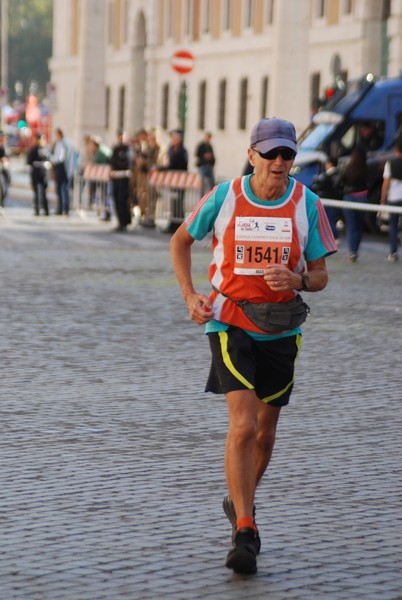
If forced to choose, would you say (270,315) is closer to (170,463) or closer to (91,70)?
(170,463)

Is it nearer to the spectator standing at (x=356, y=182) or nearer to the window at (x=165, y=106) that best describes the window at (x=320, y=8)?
the window at (x=165, y=106)

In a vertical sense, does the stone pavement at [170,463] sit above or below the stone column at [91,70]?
below

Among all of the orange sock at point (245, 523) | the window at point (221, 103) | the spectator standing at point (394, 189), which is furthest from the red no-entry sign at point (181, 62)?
the orange sock at point (245, 523)

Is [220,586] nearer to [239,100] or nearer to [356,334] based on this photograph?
[356,334]

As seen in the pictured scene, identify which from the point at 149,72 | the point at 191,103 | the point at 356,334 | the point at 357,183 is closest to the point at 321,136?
the point at 357,183

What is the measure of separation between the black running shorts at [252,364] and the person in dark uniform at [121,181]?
23.5m

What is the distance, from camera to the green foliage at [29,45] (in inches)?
5413

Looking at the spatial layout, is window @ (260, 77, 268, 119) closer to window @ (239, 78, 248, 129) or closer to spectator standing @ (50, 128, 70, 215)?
window @ (239, 78, 248, 129)

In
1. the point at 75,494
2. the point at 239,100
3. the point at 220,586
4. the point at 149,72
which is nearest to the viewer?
the point at 220,586

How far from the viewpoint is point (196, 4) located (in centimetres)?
6750

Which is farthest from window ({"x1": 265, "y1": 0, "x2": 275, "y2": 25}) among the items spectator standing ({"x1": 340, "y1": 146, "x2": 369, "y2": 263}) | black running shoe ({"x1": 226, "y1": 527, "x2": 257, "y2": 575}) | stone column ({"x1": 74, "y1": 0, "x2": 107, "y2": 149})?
black running shoe ({"x1": 226, "y1": 527, "x2": 257, "y2": 575})

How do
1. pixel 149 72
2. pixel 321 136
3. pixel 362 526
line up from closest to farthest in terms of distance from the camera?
pixel 362 526, pixel 321 136, pixel 149 72

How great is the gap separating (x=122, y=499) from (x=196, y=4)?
61.3 m

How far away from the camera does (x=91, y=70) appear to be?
4853 cm
